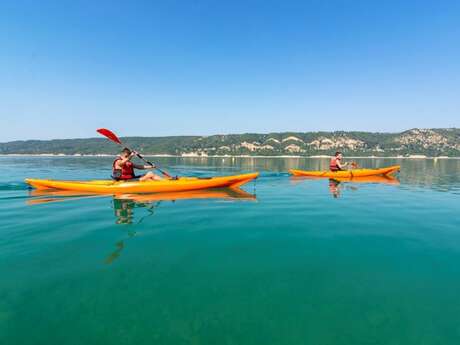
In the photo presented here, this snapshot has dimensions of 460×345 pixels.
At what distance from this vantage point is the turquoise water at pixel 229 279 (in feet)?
12.0

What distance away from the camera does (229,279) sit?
5078 millimetres

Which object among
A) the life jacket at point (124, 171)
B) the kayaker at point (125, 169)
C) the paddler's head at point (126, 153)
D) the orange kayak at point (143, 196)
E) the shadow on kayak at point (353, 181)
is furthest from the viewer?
the shadow on kayak at point (353, 181)

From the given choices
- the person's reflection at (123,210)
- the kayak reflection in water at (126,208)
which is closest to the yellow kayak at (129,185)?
the kayak reflection in water at (126,208)

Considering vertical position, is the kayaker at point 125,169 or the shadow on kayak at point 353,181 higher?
the kayaker at point 125,169

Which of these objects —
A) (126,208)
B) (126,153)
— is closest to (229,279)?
(126,208)

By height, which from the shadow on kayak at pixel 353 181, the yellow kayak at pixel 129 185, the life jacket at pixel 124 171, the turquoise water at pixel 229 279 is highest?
the life jacket at pixel 124 171

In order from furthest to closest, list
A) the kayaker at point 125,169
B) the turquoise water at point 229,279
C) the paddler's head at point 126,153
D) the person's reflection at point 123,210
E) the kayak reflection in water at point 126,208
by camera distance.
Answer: the kayaker at point 125,169
the paddler's head at point 126,153
the kayak reflection in water at point 126,208
the person's reflection at point 123,210
the turquoise water at point 229,279

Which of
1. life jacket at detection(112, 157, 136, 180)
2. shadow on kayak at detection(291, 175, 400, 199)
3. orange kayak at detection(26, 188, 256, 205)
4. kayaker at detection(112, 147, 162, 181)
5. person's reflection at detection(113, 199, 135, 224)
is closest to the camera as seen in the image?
person's reflection at detection(113, 199, 135, 224)

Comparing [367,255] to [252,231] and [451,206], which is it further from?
[451,206]

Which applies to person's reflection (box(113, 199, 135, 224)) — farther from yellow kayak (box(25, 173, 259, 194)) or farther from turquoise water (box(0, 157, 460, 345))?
yellow kayak (box(25, 173, 259, 194))

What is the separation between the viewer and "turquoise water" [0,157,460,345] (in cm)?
365

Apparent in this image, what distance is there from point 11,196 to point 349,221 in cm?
1690

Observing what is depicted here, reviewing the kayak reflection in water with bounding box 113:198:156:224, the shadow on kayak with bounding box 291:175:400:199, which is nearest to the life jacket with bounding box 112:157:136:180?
the kayak reflection in water with bounding box 113:198:156:224

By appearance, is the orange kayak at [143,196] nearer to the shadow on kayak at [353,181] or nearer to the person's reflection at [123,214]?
the person's reflection at [123,214]
